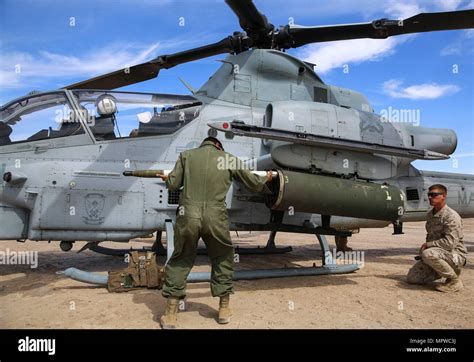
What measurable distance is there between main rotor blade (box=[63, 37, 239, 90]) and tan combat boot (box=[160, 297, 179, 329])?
16.3 feet

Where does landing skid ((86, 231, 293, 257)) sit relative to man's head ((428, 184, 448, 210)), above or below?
below

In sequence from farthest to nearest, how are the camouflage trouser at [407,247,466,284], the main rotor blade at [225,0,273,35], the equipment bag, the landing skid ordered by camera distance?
the landing skid < the main rotor blade at [225,0,273,35] < the camouflage trouser at [407,247,466,284] < the equipment bag

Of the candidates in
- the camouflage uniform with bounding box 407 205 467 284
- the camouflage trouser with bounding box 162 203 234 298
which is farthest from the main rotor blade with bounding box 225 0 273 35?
the camouflage uniform with bounding box 407 205 467 284

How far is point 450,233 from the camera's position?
5.10 meters

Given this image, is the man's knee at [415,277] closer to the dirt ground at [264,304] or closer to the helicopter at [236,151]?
the dirt ground at [264,304]

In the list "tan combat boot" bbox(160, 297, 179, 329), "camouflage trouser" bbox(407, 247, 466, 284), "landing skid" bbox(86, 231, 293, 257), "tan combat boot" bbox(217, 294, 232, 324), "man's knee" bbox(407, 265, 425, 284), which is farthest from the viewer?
"landing skid" bbox(86, 231, 293, 257)

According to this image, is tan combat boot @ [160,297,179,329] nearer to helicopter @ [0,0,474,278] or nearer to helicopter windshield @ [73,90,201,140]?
helicopter @ [0,0,474,278]

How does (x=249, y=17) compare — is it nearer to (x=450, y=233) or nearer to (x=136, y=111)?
(x=136, y=111)

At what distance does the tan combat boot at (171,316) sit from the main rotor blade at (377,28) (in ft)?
16.9

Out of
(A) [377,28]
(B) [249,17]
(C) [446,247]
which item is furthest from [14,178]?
(C) [446,247]

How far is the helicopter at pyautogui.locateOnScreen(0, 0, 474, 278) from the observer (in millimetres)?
5125

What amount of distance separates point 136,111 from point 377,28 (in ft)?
13.5

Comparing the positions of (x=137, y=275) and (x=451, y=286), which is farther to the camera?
(x=451, y=286)
